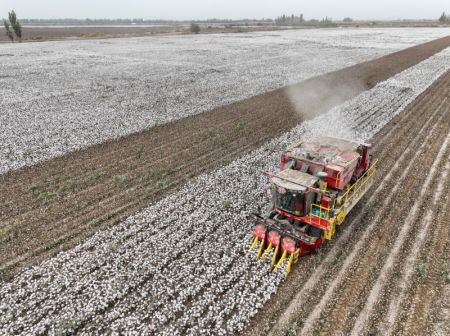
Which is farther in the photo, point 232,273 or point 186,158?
point 186,158

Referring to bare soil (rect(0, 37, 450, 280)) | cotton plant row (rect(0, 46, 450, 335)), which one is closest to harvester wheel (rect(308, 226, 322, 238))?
bare soil (rect(0, 37, 450, 280))

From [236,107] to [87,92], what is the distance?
16.6 meters

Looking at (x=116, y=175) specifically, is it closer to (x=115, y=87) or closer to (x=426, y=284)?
(x=426, y=284)

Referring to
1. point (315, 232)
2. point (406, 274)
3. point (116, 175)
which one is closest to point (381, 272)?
point (406, 274)

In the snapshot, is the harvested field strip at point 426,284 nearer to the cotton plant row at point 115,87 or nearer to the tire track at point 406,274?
the tire track at point 406,274

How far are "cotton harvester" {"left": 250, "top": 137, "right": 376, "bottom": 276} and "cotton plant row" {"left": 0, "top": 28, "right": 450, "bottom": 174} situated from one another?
1485cm

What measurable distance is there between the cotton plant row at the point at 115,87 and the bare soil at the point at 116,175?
2.09m

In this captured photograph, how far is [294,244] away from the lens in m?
11.5

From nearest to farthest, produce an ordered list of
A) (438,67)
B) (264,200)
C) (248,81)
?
1. (264,200)
2. (248,81)
3. (438,67)

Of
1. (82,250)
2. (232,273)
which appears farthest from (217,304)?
(82,250)

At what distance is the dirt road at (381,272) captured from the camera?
9.66 metres

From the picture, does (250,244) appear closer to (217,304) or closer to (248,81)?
(217,304)

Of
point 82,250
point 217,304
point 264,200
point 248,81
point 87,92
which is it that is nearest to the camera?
point 217,304

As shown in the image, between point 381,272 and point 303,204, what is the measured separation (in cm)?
358
